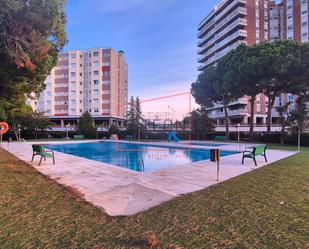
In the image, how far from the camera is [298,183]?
21.0 ft

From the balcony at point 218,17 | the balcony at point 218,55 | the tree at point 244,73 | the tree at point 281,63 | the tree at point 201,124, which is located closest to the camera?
the tree at point 281,63

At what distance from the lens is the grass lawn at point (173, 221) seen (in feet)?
10.3

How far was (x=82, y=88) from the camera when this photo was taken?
64.9 metres

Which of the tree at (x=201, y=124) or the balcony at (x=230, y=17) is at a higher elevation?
the balcony at (x=230, y=17)

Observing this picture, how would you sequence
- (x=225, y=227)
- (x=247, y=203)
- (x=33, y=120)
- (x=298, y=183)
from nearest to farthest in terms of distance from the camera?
(x=225, y=227) < (x=247, y=203) < (x=298, y=183) < (x=33, y=120)

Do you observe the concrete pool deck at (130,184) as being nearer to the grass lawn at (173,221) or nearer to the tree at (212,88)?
the grass lawn at (173,221)

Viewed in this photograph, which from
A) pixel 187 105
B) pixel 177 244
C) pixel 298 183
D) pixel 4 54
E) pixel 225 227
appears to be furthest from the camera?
pixel 187 105

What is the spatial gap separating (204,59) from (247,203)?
71.7 metres

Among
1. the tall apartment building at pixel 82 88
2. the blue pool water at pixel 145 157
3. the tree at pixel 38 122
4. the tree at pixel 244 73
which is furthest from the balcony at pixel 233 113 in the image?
the blue pool water at pixel 145 157

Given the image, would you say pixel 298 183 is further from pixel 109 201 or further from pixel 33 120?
pixel 33 120

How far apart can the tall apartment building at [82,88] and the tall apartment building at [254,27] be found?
27.0 meters

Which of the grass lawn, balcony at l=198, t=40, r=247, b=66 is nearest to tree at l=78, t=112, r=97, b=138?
the grass lawn

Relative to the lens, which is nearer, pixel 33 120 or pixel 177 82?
pixel 33 120

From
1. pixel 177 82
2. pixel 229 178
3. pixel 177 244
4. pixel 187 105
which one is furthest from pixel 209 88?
pixel 177 244
